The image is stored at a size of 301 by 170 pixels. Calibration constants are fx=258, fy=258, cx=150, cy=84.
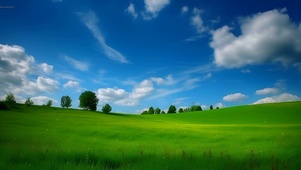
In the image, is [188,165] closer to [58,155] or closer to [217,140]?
[58,155]

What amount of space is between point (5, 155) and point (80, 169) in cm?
456

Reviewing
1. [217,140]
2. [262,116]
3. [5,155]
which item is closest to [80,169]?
[5,155]

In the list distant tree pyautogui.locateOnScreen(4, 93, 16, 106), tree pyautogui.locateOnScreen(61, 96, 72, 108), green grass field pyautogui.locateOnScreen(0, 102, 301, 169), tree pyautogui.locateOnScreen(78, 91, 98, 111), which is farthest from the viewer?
tree pyautogui.locateOnScreen(61, 96, 72, 108)

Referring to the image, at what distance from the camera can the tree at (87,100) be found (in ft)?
309

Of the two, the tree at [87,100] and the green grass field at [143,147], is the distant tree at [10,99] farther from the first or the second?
the green grass field at [143,147]

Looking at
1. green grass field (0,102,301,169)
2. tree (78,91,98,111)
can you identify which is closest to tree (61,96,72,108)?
tree (78,91,98,111)

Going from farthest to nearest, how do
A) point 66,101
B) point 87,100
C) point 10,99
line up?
1. point 66,101
2. point 87,100
3. point 10,99

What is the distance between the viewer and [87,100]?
94250 mm

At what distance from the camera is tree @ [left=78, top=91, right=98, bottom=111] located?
94125mm

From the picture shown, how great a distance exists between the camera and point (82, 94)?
95562 mm

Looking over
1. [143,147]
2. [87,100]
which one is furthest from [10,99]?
[143,147]

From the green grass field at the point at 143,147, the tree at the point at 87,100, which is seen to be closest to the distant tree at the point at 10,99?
the tree at the point at 87,100

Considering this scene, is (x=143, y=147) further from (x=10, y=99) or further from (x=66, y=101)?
(x=66, y=101)

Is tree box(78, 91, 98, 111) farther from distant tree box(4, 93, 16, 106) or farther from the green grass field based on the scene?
the green grass field
